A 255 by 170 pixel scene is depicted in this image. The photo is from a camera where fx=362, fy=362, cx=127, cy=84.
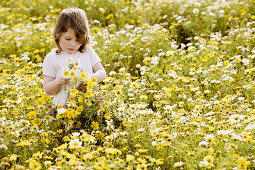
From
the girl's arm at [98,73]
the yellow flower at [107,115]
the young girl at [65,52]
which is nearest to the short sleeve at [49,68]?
the young girl at [65,52]

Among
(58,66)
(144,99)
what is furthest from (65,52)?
(144,99)

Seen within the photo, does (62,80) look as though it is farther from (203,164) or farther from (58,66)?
(203,164)

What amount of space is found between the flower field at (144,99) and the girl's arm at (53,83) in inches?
4.2

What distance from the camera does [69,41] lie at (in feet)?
10.4

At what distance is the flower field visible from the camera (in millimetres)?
2570

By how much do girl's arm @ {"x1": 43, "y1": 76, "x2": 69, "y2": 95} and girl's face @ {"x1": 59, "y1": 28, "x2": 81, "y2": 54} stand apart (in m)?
0.30

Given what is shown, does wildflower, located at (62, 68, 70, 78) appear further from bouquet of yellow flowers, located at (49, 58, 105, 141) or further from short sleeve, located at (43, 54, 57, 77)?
short sleeve, located at (43, 54, 57, 77)

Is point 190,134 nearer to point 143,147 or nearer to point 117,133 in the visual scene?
point 143,147

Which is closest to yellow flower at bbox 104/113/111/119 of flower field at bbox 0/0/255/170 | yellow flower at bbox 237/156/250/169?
flower field at bbox 0/0/255/170

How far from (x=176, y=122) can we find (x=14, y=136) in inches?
53.6

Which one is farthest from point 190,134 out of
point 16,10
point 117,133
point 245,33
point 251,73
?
point 16,10

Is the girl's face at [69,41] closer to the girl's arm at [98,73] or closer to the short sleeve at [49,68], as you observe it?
the short sleeve at [49,68]

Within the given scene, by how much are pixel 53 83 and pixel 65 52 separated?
0.35 m

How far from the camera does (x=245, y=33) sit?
5117 mm
